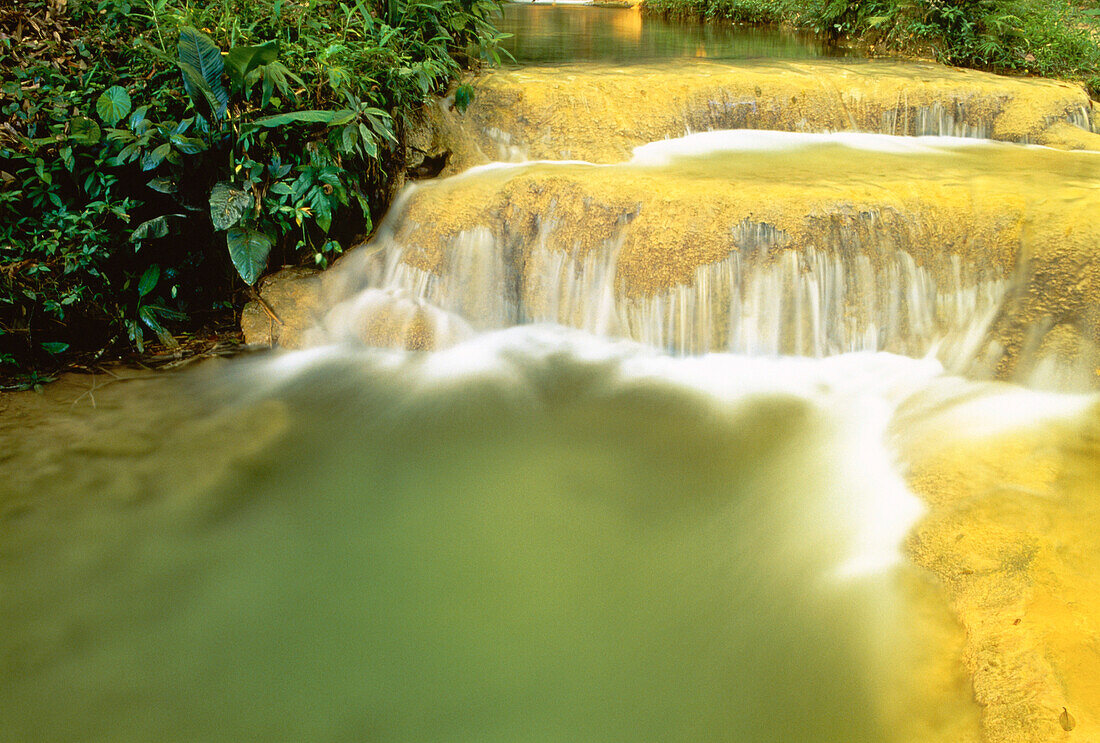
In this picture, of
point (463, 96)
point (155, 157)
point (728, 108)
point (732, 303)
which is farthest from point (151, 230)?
point (728, 108)

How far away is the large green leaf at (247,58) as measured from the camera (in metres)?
4.20

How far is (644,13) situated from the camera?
15.9 meters

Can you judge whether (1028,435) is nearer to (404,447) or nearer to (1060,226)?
(1060,226)

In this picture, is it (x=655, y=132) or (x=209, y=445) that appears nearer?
(x=209, y=445)

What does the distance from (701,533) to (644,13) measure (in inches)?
597

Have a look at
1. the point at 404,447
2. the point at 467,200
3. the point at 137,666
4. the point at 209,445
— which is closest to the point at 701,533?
the point at 404,447

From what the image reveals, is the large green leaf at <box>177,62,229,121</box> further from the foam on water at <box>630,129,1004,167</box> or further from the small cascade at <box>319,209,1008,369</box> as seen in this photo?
the foam on water at <box>630,129,1004,167</box>

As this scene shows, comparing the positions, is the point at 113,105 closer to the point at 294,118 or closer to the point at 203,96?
the point at 203,96

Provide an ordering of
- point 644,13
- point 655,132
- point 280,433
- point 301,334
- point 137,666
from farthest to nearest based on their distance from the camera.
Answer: point 644,13
point 655,132
point 301,334
point 280,433
point 137,666

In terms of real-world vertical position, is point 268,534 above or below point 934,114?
below

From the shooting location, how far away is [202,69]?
13.9 feet

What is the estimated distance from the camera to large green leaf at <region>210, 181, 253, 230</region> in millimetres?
4242

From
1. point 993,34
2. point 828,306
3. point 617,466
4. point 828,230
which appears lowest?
point 617,466

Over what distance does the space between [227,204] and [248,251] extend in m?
0.28
